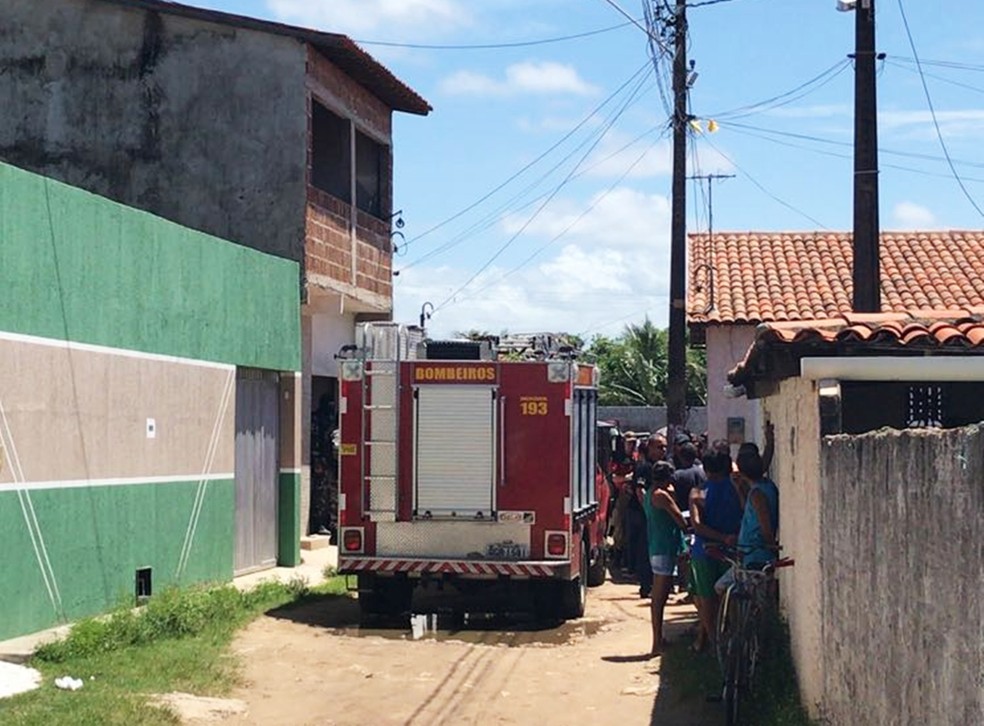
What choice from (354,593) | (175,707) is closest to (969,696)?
(175,707)

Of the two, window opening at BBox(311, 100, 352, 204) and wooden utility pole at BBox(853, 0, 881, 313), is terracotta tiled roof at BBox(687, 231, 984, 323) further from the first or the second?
wooden utility pole at BBox(853, 0, 881, 313)

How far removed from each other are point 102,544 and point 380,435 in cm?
292

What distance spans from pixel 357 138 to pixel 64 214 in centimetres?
1133

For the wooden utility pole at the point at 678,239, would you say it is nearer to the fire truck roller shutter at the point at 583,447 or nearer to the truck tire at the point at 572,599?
the fire truck roller shutter at the point at 583,447

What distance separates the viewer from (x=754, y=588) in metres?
10.3

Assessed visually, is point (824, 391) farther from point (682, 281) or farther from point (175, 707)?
point (682, 281)

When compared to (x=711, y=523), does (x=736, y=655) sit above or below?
below

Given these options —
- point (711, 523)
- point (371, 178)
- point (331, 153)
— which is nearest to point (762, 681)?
point (711, 523)

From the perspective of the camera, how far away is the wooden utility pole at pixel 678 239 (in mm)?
23562

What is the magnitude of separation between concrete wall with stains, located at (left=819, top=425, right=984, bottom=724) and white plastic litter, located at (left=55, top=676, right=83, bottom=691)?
543 cm

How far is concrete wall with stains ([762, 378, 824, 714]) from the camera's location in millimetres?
9336

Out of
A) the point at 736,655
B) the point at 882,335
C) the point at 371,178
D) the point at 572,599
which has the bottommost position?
the point at 572,599

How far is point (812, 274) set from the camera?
28031 millimetres

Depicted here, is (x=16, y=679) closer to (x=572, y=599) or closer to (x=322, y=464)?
(x=572, y=599)
